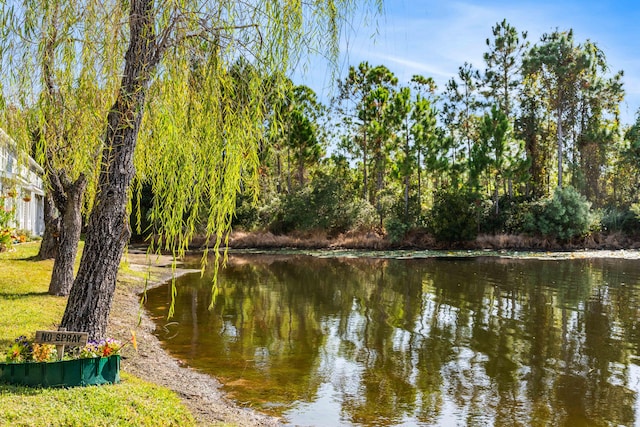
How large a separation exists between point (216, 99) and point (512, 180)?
35.8 metres

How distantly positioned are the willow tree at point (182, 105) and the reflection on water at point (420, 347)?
286cm

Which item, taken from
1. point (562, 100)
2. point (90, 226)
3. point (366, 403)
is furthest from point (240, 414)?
point (562, 100)

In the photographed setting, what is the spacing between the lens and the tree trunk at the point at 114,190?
5.83 m

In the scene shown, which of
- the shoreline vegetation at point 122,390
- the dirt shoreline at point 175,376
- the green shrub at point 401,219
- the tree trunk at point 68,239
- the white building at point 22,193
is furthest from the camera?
the green shrub at point 401,219

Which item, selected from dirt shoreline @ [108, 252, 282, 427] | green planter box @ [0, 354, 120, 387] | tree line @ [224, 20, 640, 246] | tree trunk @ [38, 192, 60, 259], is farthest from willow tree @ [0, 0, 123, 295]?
tree line @ [224, 20, 640, 246]

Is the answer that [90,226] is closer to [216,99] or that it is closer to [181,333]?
[216,99]

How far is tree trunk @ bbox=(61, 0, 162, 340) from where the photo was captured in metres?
5.83

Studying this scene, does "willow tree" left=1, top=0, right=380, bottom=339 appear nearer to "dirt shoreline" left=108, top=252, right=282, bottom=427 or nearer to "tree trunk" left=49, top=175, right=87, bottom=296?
"dirt shoreline" left=108, top=252, right=282, bottom=427

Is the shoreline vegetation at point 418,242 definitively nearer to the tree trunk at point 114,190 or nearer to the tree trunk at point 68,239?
the tree trunk at point 68,239

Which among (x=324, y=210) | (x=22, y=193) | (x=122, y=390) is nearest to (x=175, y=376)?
(x=122, y=390)

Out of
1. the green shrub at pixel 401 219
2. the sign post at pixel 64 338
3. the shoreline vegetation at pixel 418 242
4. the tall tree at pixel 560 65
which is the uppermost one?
the tall tree at pixel 560 65

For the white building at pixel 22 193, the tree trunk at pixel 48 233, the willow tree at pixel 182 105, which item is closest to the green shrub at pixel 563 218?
the white building at pixel 22 193

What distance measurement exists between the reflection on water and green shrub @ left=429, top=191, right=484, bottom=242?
14.7 meters

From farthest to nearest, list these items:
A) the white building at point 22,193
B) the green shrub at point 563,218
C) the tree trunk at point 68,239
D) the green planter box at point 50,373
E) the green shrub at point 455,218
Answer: the green shrub at point 455,218 → the green shrub at point 563,218 → the white building at point 22,193 → the tree trunk at point 68,239 → the green planter box at point 50,373
